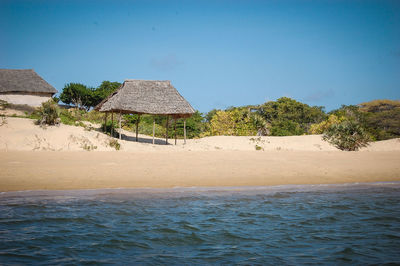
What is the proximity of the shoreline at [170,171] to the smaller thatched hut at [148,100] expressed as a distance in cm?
639

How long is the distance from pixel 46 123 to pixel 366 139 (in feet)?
63.2

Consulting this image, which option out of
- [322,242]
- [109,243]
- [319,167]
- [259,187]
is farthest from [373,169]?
[109,243]

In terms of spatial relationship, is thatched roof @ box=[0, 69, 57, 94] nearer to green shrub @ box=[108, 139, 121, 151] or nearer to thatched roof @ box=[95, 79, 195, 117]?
thatched roof @ box=[95, 79, 195, 117]

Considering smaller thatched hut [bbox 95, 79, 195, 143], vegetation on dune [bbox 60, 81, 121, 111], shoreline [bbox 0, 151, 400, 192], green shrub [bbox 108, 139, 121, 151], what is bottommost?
shoreline [bbox 0, 151, 400, 192]

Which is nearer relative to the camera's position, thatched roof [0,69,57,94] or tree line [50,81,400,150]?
tree line [50,81,400,150]

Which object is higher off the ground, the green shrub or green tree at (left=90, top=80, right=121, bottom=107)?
green tree at (left=90, top=80, right=121, bottom=107)

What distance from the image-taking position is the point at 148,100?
19.4 metres

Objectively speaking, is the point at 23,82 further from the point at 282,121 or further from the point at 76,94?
the point at 282,121

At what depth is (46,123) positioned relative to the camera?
666 inches

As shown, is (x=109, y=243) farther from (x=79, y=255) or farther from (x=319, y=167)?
(x=319, y=167)

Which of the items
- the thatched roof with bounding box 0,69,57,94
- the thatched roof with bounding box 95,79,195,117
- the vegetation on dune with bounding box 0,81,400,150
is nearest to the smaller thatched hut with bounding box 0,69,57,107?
the thatched roof with bounding box 0,69,57,94

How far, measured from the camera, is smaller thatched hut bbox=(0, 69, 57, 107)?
27281mm

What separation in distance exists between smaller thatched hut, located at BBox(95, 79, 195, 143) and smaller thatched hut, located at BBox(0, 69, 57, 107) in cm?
1170

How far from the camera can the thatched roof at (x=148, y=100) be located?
18578 mm
